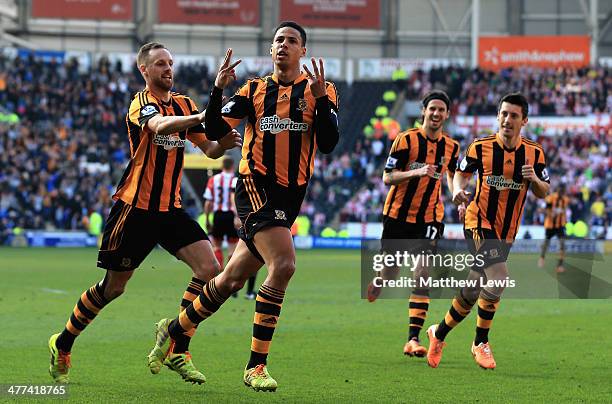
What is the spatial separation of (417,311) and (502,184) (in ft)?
5.38

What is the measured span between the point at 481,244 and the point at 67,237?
28.5 m

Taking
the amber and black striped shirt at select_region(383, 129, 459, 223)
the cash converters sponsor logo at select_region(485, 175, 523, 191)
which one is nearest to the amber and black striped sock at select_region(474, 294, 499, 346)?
the cash converters sponsor logo at select_region(485, 175, 523, 191)

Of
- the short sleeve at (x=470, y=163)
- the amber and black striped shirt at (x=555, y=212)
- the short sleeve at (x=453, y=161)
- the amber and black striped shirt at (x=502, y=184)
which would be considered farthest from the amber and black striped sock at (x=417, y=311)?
the amber and black striped shirt at (x=555, y=212)

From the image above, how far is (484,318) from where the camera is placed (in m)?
9.99

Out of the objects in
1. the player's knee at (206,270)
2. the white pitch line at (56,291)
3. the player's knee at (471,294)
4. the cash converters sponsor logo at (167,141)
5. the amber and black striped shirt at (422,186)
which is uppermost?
the cash converters sponsor logo at (167,141)

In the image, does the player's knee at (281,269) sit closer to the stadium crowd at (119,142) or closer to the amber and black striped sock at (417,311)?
the amber and black striped sock at (417,311)

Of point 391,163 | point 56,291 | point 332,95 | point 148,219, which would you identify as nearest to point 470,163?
point 391,163

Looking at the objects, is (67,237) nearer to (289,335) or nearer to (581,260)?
(581,260)

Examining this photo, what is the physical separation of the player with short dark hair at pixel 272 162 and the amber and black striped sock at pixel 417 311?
10.1ft

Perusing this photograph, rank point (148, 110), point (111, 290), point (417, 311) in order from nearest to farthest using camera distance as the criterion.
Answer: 1. point (148, 110)
2. point (111, 290)
3. point (417, 311)

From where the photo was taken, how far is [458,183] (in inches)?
400

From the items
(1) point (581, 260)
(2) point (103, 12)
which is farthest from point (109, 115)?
(1) point (581, 260)

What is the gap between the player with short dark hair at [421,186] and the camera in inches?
438

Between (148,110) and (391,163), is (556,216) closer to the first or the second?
(391,163)
